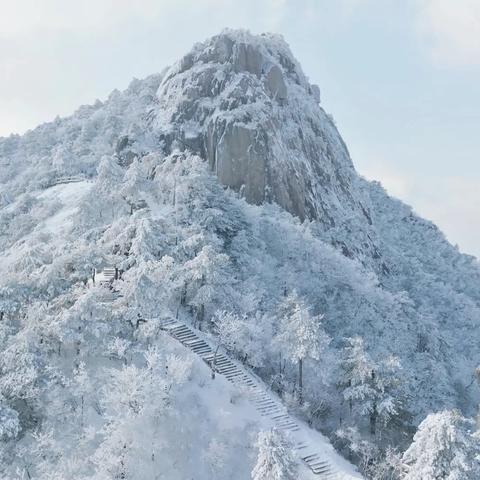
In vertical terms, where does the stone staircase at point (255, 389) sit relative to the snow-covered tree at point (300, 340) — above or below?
below

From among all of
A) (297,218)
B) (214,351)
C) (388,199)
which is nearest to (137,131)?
(297,218)

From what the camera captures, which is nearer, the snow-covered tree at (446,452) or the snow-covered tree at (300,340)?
the snow-covered tree at (446,452)

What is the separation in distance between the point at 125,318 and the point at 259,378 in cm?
1251

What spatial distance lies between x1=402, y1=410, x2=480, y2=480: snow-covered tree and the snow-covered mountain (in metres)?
0.79

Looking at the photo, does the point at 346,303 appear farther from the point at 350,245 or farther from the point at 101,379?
the point at 101,379

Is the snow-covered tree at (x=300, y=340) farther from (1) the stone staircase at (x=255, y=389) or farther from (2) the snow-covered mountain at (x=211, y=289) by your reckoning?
(1) the stone staircase at (x=255, y=389)

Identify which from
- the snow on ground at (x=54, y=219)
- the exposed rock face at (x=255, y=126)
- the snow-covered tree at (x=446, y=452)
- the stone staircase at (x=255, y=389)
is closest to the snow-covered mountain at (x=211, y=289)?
the exposed rock face at (x=255, y=126)

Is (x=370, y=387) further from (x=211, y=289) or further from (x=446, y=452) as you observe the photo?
(x=211, y=289)

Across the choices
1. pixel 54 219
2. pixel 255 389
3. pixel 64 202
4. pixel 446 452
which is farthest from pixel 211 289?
pixel 64 202

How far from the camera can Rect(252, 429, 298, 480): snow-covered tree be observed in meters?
32.2

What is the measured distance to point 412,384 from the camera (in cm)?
6159

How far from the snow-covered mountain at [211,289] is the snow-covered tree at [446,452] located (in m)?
0.79

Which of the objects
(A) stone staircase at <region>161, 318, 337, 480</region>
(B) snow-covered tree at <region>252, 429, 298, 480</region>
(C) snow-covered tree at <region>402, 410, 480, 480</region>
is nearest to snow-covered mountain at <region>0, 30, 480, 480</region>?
(B) snow-covered tree at <region>252, 429, 298, 480</region>

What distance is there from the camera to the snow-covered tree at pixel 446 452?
1240 inches
